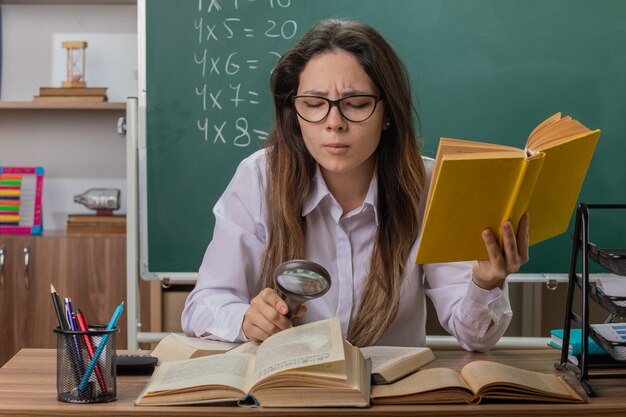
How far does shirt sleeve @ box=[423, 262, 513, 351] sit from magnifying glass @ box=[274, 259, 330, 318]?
35 centimetres

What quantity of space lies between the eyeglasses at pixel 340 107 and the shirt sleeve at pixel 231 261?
254 millimetres

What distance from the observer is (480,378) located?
121 centimetres

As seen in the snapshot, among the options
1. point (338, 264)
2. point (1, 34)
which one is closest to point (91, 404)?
point (338, 264)

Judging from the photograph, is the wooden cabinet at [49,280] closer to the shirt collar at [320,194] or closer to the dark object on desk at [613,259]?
the shirt collar at [320,194]

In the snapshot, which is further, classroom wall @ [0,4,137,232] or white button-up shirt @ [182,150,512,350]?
classroom wall @ [0,4,137,232]

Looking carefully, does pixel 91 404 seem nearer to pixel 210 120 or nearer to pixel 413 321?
pixel 413 321

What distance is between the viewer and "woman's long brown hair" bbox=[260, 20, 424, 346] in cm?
170

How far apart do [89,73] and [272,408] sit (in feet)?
8.10

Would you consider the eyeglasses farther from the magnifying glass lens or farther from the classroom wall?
the classroom wall

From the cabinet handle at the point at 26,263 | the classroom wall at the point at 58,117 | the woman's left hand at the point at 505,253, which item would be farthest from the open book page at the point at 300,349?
the classroom wall at the point at 58,117

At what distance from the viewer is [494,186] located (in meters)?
1.24

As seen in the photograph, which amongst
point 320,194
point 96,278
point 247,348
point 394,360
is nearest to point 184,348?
point 247,348

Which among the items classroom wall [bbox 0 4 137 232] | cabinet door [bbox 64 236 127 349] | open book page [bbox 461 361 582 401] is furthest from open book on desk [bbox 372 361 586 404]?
classroom wall [bbox 0 4 137 232]

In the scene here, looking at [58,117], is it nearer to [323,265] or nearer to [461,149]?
[323,265]
